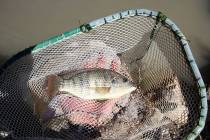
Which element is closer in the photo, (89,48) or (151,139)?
(151,139)

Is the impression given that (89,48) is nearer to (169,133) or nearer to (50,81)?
(50,81)

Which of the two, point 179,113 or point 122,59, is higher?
point 122,59

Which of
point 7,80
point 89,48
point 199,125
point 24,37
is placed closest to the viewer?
point 199,125

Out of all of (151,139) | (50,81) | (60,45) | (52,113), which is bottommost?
(151,139)

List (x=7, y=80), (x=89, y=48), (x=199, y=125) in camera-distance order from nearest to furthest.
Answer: (x=199, y=125), (x=7, y=80), (x=89, y=48)

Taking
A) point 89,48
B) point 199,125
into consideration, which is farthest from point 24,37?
point 199,125
